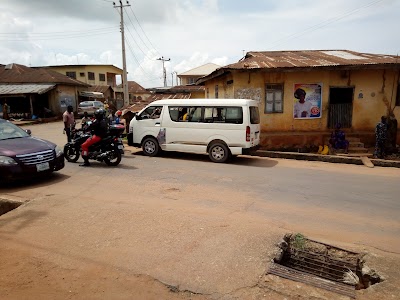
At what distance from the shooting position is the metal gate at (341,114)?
1263 centimetres

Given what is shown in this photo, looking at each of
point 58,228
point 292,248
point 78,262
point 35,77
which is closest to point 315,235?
point 292,248

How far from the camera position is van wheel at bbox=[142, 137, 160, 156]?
34.7 feet

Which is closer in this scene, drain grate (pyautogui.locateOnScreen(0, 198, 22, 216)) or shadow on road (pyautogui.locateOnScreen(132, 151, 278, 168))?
drain grate (pyautogui.locateOnScreen(0, 198, 22, 216))

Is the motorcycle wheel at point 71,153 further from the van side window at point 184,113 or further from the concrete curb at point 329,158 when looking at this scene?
the concrete curb at point 329,158

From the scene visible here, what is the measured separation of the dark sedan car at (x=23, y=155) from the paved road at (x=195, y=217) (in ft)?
1.27

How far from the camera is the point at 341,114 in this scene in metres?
12.7

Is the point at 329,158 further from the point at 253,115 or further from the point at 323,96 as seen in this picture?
the point at 253,115

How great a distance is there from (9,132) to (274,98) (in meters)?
9.39

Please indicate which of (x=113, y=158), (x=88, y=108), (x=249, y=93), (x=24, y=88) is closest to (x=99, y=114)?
(x=113, y=158)

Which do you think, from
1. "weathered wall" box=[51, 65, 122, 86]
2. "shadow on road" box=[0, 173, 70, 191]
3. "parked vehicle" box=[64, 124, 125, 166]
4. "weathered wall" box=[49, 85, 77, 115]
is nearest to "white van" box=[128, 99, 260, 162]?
"parked vehicle" box=[64, 124, 125, 166]

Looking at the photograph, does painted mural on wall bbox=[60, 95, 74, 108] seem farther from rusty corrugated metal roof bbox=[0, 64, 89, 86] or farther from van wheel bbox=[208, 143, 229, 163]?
van wheel bbox=[208, 143, 229, 163]

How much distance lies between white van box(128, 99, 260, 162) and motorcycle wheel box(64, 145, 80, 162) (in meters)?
2.21

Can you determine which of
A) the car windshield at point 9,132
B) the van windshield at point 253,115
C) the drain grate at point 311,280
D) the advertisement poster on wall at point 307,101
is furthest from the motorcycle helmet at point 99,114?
the advertisement poster on wall at point 307,101

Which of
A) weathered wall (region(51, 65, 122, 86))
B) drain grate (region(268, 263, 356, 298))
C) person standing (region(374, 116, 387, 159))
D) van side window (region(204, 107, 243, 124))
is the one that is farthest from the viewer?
weathered wall (region(51, 65, 122, 86))
